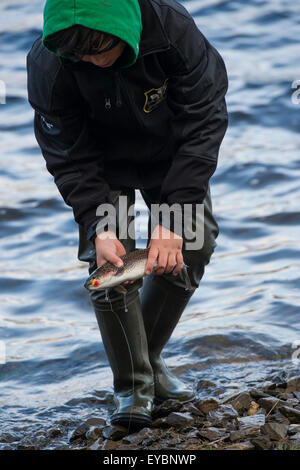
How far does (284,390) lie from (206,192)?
115 cm

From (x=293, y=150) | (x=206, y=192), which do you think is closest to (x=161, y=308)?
(x=206, y=192)

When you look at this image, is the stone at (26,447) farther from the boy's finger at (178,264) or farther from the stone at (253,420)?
the boy's finger at (178,264)

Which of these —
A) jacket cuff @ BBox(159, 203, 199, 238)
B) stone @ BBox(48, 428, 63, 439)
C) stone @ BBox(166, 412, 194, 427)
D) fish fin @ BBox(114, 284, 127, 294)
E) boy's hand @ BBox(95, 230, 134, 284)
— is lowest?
stone @ BBox(48, 428, 63, 439)

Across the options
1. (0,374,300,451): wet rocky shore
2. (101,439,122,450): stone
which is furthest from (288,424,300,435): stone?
(101,439,122,450): stone

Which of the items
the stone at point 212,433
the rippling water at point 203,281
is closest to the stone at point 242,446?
the stone at point 212,433

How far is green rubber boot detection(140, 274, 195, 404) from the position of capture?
3900 mm

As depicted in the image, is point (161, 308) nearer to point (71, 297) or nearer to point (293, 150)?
point (71, 297)

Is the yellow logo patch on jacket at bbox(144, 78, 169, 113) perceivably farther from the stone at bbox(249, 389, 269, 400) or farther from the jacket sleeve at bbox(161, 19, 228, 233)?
the stone at bbox(249, 389, 269, 400)

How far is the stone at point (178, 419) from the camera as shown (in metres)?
3.71

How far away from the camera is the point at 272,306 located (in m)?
5.38

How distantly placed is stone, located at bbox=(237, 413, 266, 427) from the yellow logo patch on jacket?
4.63ft

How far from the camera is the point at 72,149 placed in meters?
3.49

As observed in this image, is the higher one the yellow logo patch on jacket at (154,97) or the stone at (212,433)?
the yellow logo patch on jacket at (154,97)

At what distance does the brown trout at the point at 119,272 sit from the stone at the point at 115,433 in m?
0.76
